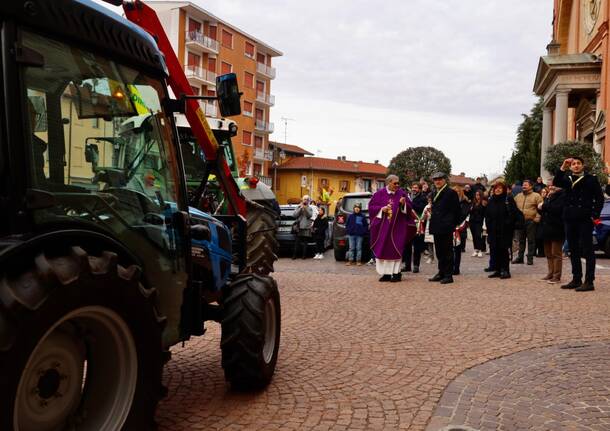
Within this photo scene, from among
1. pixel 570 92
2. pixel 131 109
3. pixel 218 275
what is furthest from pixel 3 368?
pixel 570 92

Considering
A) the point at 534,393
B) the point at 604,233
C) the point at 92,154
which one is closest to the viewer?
the point at 92,154

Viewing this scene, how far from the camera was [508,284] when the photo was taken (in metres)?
10.5

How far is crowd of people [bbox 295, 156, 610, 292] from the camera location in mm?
9461

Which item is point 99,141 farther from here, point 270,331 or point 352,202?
point 352,202

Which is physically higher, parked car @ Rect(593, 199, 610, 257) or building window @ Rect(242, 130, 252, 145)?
building window @ Rect(242, 130, 252, 145)

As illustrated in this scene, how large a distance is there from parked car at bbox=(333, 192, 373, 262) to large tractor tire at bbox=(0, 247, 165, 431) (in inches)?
501

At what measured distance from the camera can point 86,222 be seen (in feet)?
8.97

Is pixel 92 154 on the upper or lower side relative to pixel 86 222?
upper

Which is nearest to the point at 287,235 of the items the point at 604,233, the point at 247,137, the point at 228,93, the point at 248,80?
the point at 604,233

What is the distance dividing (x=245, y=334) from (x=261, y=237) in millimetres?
5292

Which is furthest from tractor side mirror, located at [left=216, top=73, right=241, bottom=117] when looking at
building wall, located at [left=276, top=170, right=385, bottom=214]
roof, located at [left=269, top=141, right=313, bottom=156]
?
roof, located at [left=269, top=141, right=313, bottom=156]

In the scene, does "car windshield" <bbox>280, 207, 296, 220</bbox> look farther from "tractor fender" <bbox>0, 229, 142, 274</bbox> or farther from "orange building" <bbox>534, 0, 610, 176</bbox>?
"orange building" <bbox>534, 0, 610, 176</bbox>

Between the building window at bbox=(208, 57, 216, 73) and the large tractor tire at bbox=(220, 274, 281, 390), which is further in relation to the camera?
the building window at bbox=(208, 57, 216, 73)

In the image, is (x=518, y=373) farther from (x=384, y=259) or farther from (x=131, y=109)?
(x=384, y=259)
